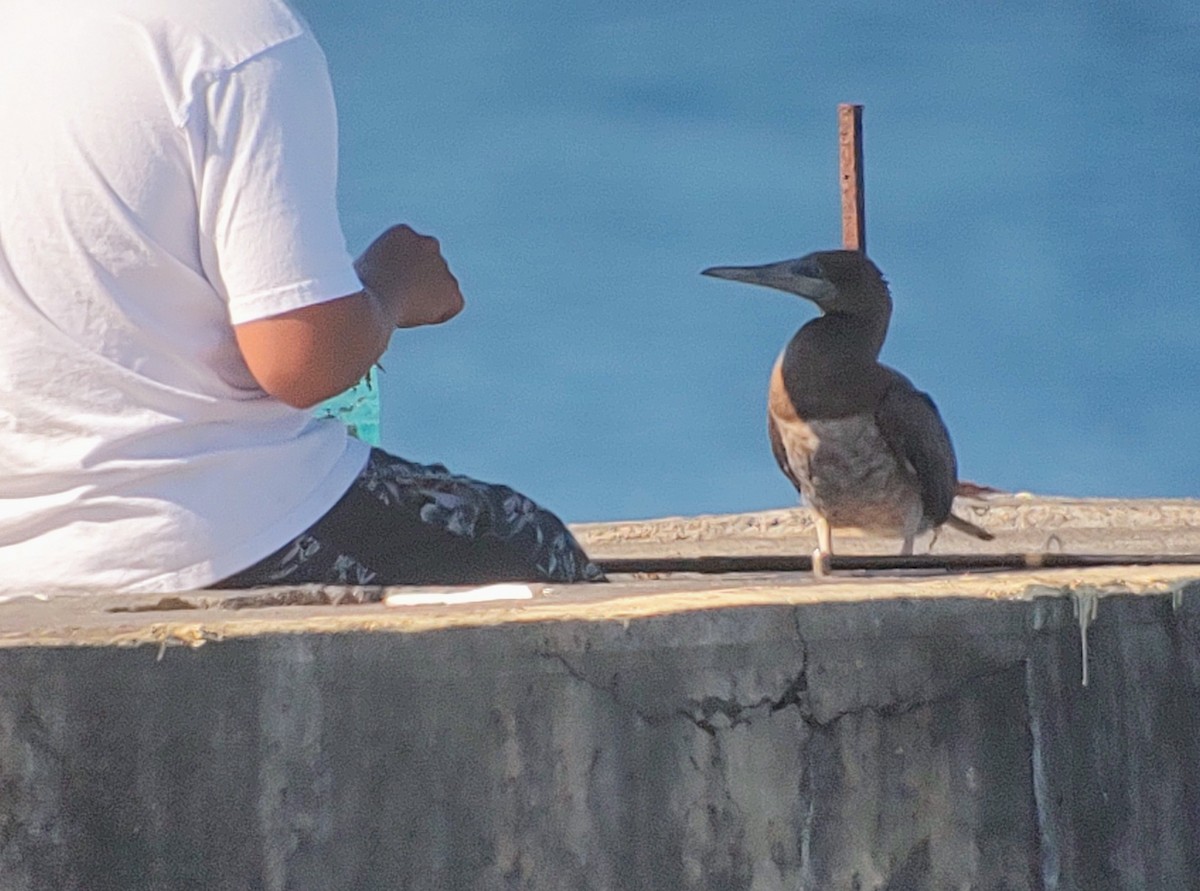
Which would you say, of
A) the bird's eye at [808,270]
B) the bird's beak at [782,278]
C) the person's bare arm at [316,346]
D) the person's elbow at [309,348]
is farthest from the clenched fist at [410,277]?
the bird's eye at [808,270]

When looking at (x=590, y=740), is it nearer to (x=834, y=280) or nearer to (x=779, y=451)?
(x=834, y=280)

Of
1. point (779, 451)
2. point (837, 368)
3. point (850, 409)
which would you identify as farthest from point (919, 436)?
point (779, 451)

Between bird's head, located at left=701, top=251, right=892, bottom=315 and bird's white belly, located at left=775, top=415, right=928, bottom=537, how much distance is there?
16.9 inches

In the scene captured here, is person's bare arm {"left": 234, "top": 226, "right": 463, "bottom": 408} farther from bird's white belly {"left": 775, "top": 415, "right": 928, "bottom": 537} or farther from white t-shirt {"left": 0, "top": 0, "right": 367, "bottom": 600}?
bird's white belly {"left": 775, "top": 415, "right": 928, "bottom": 537}

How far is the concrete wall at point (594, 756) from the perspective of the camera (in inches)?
71.9

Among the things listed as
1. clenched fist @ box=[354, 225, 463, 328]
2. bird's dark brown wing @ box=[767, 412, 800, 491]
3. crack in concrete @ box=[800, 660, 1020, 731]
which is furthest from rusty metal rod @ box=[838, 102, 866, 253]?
crack in concrete @ box=[800, 660, 1020, 731]

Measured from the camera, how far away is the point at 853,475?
22.0 ft

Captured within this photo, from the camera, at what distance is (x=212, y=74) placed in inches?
90.7

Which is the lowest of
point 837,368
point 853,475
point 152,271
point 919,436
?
point 152,271

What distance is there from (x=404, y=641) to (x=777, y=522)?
9656 millimetres

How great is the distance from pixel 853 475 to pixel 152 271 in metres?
4.58

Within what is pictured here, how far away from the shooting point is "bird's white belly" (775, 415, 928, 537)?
6.63 m

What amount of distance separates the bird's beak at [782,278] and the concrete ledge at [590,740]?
429cm

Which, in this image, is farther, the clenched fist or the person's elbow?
the clenched fist
